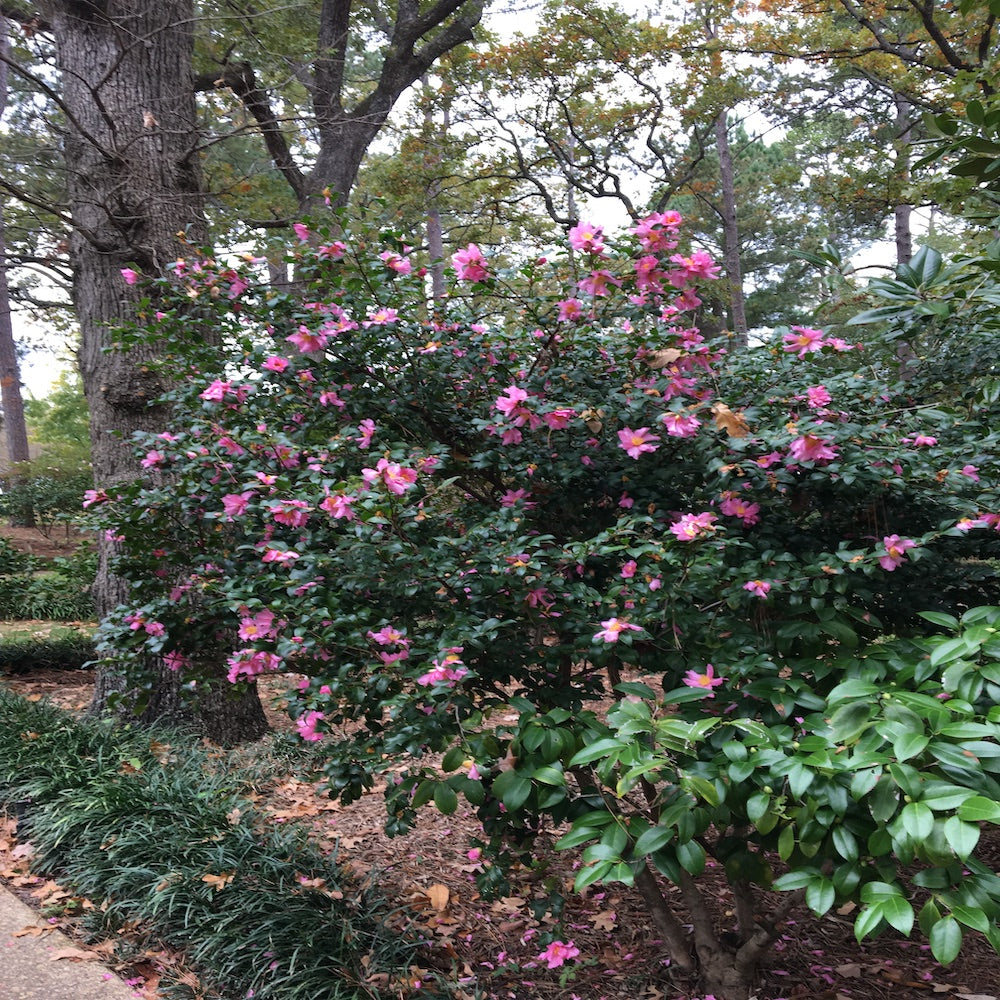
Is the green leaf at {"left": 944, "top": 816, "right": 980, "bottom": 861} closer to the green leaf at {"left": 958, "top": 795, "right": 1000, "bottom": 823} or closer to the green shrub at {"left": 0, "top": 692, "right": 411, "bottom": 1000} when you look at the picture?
the green leaf at {"left": 958, "top": 795, "right": 1000, "bottom": 823}

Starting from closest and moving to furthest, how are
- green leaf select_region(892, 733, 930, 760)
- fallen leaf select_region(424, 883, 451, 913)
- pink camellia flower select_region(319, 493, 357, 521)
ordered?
green leaf select_region(892, 733, 930, 760)
pink camellia flower select_region(319, 493, 357, 521)
fallen leaf select_region(424, 883, 451, 913)

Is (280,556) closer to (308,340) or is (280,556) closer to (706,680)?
(308,340)

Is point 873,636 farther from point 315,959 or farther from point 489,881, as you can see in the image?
point 315,959

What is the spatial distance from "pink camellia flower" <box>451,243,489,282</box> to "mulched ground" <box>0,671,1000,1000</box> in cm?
157

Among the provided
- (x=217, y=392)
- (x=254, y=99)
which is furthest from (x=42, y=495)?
(x=217, y=392)

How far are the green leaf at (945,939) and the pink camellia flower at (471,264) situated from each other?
177 centimetres

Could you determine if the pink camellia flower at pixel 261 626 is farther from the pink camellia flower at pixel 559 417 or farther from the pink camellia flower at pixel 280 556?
the pink camellia flower at pixel 559 417

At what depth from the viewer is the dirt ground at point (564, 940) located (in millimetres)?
2209

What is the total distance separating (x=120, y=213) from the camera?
156 inches

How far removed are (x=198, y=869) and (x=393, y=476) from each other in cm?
165

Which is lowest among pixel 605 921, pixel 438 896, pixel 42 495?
pixel 605 921

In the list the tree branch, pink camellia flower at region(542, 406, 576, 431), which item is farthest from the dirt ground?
the tree branch

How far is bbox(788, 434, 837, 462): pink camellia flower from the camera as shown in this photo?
165 cm

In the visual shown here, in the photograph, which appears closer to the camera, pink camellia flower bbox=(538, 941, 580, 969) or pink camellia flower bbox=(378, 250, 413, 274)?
pink camellia flower bbox=(538, 941, 580, 969)
